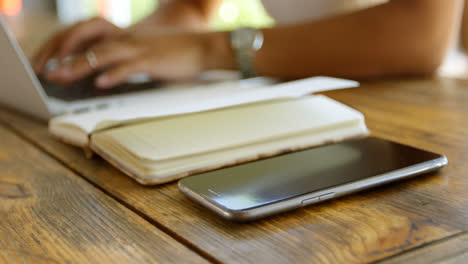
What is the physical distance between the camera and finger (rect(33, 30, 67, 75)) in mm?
958

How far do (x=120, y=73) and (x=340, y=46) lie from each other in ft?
1.55

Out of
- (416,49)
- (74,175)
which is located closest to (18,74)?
(74,175)

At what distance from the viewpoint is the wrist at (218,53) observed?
992 mm

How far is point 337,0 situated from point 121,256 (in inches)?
51.0

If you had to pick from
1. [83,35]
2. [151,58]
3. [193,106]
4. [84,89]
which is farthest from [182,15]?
[193,106]

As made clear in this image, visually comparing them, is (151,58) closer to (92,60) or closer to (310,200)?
(92,60)

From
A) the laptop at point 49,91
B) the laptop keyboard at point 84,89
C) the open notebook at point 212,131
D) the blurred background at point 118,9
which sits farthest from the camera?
the blurred background at point 118,9

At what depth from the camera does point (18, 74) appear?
0.60 metres

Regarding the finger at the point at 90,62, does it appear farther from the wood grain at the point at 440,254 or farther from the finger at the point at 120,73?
the wood grain at the point at 440,254

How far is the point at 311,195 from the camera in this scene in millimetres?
330

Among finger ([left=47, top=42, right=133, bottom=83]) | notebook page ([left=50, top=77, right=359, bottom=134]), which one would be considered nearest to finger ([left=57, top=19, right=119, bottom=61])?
finger ([left=47, top=42, right=133, bottom=83])

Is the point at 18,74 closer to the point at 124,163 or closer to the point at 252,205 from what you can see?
the point at 124,163

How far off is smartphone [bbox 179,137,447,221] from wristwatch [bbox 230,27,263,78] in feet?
1.91

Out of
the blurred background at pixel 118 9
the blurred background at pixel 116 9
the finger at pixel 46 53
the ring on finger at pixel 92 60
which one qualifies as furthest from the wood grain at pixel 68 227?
the blurred background at pixel 118 9
